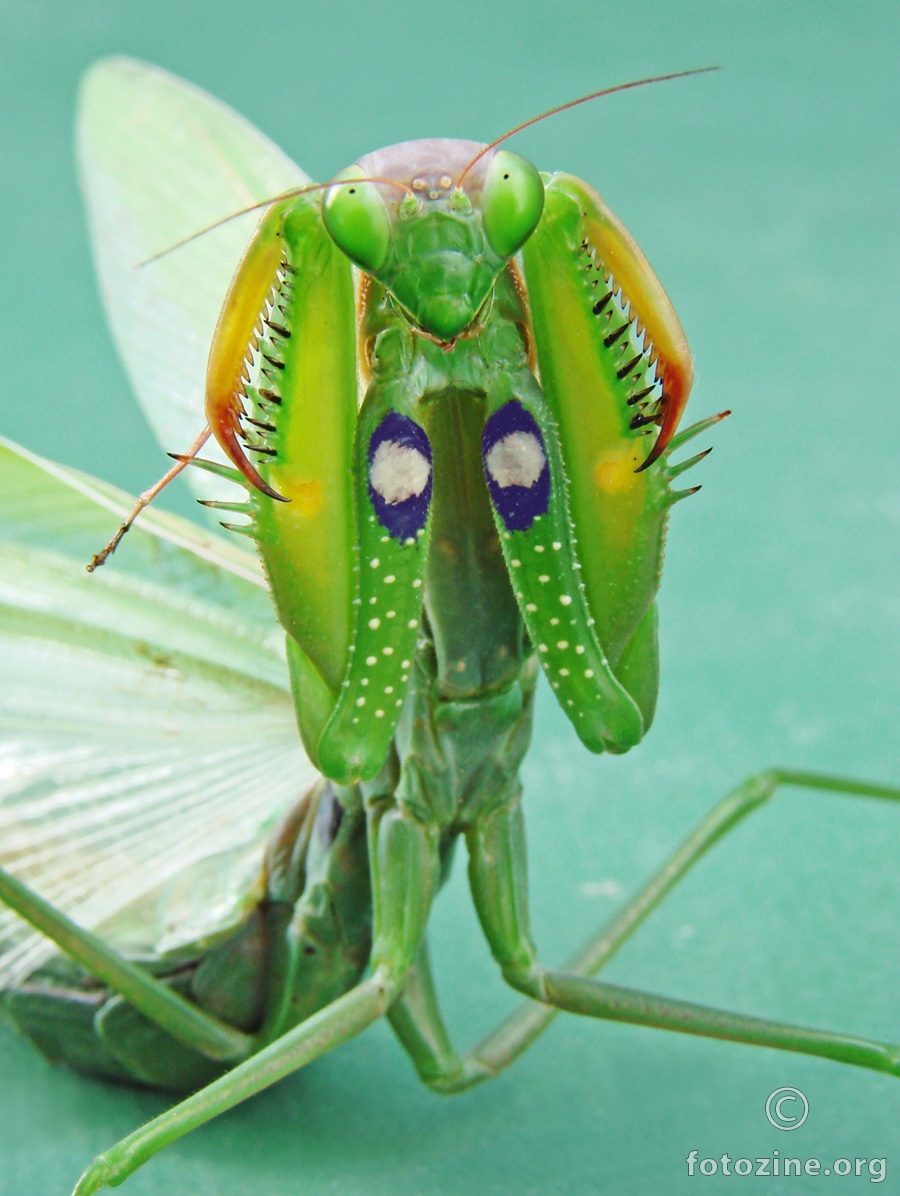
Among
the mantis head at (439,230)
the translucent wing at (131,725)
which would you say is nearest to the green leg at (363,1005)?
the translucent wing at (131,725)

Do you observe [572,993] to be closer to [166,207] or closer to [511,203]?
[511,203]

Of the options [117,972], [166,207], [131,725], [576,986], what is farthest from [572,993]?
[166,207]

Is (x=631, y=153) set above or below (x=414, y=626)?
above

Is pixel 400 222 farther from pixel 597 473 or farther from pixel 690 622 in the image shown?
pixel 690 622

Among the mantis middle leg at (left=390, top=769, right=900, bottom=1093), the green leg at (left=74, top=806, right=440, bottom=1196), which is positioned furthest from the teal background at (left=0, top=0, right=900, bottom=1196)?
the green leg at (left=74, top=806, right=440, bottom=1196)

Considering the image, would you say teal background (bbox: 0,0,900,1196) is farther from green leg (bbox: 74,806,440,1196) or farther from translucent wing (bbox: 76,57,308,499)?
translucent wing (bbox: 76,57,308,499)

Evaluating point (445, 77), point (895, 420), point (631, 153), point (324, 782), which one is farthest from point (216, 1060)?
point (445, 77)
